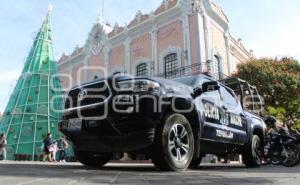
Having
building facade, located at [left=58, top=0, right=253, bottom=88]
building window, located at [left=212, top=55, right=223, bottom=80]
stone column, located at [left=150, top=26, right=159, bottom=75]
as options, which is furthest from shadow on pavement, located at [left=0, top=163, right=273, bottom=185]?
stone column, located at [left=150, top=26, right=159, bottom=75]

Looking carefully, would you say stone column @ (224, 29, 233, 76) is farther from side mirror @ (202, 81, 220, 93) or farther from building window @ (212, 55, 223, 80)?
side mirror @ (202, 81, 220, 93)

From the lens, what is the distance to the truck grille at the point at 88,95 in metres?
5.28

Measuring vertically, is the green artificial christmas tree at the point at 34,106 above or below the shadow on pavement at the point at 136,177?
above

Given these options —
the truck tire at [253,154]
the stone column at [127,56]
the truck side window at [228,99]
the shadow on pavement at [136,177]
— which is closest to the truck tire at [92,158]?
the shadow on pavement at [136,177]

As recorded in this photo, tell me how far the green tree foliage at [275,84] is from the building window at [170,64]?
14.1 feet

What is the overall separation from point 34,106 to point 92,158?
24.2 meters

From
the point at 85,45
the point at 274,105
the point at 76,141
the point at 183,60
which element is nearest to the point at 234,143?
the point at 76,141

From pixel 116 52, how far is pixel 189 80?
22.3 meters

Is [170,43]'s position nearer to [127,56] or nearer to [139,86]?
[127,56]

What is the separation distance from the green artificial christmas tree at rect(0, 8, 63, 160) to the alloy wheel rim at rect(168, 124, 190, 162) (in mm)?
21520

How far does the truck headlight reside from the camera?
197 inches

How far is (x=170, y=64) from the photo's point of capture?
24.1 m

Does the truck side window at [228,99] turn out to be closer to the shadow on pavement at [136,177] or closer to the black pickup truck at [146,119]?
the black pickup truck at [146,119]

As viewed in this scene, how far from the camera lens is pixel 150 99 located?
490 centimetres
